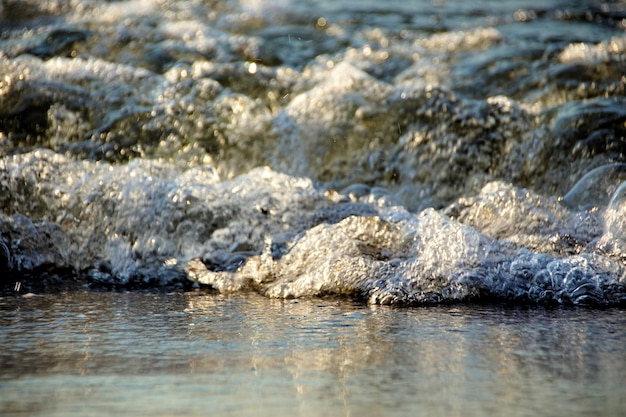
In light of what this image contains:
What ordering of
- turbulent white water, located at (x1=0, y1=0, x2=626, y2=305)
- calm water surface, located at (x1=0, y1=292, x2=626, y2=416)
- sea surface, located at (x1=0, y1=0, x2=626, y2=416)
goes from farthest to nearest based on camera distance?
1. turbulent white water, located at (x1=0, y1=0, x2=626, y2=305)
2. sea surface, located at (x1=0, y1=0, x2=626, y2=416)
3. calm water surface, located at (x1=0, y1=292, x2=626, y2=416)

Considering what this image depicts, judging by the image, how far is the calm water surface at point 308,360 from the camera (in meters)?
1.00

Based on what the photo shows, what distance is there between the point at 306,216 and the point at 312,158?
488mm

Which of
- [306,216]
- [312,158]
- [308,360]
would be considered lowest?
[308,360]

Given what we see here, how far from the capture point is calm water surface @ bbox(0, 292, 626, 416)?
1.00m

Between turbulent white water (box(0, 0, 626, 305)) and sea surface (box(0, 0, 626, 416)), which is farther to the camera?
turbulent white water (box(0, 0, 626, 305))

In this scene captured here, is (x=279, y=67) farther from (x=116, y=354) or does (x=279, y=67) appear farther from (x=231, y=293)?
(x=116, y=354)

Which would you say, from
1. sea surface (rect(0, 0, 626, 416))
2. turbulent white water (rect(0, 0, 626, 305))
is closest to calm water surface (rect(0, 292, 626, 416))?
sea surface (rect(0, 0, 626, 416))

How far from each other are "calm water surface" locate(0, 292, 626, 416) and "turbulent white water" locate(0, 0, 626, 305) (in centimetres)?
29

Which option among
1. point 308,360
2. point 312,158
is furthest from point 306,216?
point 308,360

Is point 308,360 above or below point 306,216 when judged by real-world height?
below

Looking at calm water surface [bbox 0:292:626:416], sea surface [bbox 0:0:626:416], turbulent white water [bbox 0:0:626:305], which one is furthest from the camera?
turbulent white water [bbox 0:0:626:305]

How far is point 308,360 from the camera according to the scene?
49.0 inches

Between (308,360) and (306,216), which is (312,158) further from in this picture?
(308,360)

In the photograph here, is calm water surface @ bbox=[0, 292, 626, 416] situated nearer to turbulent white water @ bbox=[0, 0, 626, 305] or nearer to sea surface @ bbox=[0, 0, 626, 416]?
sea surface @ bbox=[0, 0, 626, 416]
